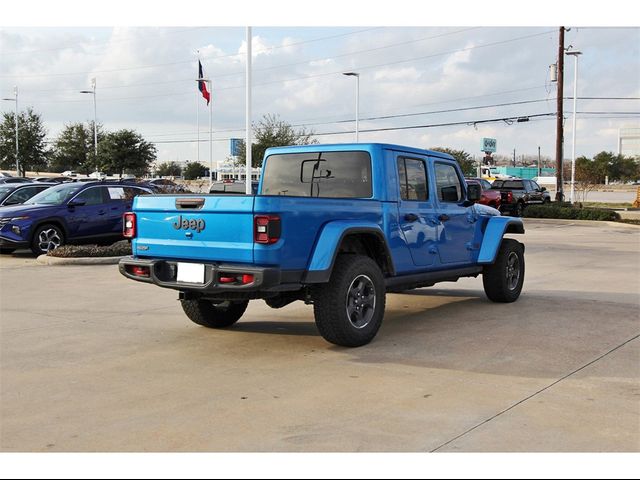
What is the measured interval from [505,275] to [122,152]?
4439 cm

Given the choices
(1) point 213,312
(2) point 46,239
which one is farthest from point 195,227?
(2) point 46,239

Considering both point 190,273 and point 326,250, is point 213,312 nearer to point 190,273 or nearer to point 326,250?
point 190,273

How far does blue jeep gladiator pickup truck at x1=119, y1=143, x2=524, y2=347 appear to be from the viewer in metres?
5.84

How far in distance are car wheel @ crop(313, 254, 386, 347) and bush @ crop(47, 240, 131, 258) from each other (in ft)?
28.2

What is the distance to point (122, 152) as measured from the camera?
49.4 m

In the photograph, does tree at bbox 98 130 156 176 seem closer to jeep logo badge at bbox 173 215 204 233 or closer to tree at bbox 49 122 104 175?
tree at bbox 49 122 104 175

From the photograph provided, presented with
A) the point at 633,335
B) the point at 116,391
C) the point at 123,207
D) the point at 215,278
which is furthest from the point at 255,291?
the point at 123,207

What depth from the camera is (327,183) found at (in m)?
7.38

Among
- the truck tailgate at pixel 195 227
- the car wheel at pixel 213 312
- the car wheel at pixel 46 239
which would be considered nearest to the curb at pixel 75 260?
the car wheel at pixel 46 239

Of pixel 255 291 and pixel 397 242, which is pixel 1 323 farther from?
pixel 397 242

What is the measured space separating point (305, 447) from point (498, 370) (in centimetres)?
237

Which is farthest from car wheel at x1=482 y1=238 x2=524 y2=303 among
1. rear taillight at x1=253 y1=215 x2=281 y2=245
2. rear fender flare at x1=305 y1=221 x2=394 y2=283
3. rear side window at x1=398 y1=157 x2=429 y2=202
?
rear taillight at x1=253 y1=215 x2=281 y2=245

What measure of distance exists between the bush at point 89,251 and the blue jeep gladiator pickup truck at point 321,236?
689 centimetres

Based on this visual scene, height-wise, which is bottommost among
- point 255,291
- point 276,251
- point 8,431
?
point 8,431
